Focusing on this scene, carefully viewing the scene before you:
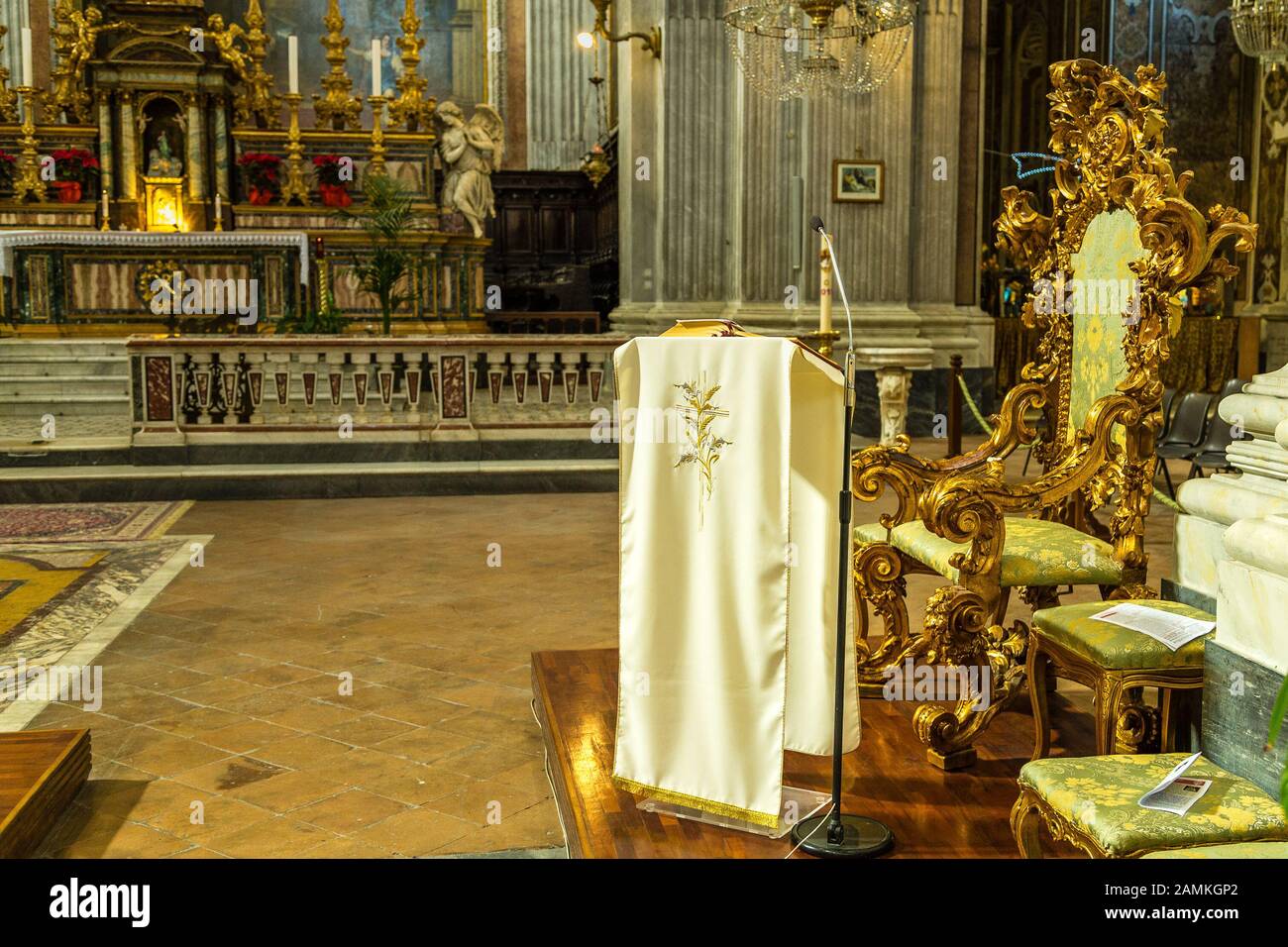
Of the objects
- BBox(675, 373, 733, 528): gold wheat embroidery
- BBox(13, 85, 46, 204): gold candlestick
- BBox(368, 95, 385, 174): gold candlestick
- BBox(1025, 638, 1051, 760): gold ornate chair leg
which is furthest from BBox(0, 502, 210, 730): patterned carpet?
BBox(13, 85, 46, 204): gold candlestick

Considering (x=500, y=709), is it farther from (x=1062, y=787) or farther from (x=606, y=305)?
(x=606, y=305)

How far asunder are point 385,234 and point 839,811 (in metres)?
8.60

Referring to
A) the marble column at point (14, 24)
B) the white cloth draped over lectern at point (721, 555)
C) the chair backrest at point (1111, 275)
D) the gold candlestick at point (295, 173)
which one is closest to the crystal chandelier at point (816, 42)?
the chair backrest at point (1111, 275)

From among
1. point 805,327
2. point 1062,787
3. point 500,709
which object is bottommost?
point 500,709

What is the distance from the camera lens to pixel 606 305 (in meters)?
14.3

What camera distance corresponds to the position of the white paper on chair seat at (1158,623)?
2.57 m

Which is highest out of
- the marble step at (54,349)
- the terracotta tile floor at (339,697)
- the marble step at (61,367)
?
the marble step at (54,349)

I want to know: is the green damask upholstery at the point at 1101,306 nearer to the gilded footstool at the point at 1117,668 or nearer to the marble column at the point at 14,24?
the gilded footstool at the point at 1117,668

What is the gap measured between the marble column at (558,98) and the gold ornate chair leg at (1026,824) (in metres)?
15.4

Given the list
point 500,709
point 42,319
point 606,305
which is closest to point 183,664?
point 500,709

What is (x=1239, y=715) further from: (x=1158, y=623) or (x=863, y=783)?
(x=863, y=783)

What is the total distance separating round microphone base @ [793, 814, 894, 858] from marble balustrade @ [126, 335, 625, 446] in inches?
234

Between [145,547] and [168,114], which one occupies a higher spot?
[168,114]
